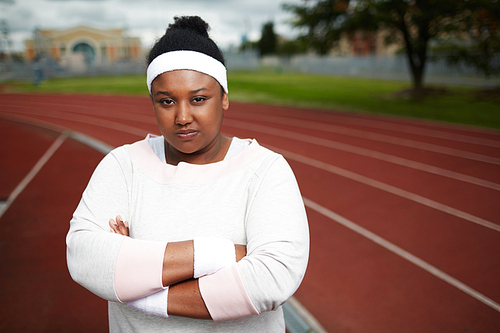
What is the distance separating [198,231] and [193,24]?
0.72 m

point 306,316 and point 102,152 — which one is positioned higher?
point 102,152

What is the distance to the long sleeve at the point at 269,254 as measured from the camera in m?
1.03

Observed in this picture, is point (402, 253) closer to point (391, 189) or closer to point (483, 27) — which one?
point (391, 189)

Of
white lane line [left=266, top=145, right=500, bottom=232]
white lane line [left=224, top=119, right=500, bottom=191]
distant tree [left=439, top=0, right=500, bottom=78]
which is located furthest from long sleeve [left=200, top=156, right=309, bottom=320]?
distant tree [left=439, top=0, right=500, bottom=78]

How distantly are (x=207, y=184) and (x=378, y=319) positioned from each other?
7.27ft

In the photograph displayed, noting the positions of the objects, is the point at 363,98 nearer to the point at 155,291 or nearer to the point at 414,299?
the point at 414,299

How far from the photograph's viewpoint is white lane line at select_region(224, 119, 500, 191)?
19.7ft

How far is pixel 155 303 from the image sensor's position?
105cm

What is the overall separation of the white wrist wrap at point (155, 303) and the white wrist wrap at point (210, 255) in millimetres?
108

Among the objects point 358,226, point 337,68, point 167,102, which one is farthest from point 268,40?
point 167,102

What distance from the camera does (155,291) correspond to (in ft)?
3.44

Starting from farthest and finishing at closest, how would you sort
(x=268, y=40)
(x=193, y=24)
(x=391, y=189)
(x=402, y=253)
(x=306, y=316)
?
(x=268, y=40), (x=391, y=189), (x=402, y=253), (x=306, y=316), (x=193, y=24)

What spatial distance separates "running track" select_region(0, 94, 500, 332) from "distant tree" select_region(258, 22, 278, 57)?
5569 cm

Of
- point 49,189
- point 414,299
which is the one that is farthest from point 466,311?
point 49,189
